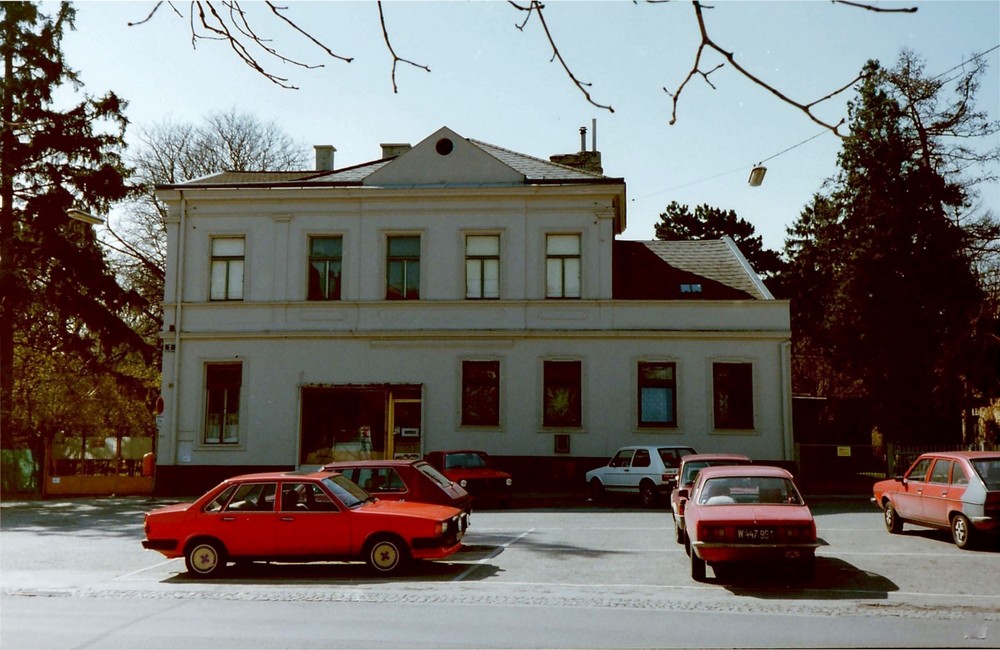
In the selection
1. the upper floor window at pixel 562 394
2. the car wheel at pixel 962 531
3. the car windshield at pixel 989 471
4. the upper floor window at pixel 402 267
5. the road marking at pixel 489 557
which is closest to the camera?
the road marking at pixel 489 557

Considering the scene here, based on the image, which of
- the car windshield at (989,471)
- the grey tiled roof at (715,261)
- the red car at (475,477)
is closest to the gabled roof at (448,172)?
the grey tiled roof at (715,261)

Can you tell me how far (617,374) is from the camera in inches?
1098

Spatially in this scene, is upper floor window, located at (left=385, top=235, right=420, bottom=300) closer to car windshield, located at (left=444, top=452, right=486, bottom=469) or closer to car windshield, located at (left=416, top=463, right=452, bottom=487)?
car windshield, located at (left=444, top=452, right=486, bottom=469)

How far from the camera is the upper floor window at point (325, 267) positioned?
29.1 meters

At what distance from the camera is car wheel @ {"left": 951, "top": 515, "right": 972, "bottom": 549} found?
15.1 m

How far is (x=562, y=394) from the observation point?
28.1 m

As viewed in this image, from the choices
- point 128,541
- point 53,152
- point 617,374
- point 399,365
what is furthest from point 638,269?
point 53,152

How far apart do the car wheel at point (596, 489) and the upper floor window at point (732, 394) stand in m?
4.41

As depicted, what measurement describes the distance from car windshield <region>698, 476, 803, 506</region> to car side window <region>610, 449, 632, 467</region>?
11.5 m

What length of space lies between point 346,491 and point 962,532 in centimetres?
987

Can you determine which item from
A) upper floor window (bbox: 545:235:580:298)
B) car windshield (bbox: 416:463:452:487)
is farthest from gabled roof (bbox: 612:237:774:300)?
car windshield (bbox: 416:463:452:487)

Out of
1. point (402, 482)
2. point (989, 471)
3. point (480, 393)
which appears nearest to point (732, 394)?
point (480, 393)

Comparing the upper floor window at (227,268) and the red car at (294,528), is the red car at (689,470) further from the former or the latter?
the upper floor window at (227,268)

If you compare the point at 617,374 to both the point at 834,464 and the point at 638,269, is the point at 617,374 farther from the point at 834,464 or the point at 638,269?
the point at 834,464
